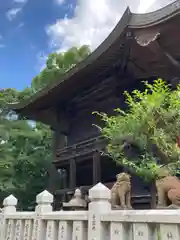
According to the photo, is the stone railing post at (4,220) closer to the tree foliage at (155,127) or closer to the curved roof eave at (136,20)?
the tree foliage at (155,127)

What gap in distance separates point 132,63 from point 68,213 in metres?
5.69

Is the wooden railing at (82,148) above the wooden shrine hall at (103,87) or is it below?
below

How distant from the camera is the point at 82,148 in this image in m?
9.85

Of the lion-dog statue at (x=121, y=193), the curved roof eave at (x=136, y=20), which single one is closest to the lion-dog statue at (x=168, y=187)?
the lion-dog statue at (x=121, y=193)

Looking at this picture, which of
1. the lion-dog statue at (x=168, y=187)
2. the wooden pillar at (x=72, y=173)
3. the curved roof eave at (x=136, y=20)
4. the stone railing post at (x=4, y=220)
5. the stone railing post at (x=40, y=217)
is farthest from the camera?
the wooden pillar at (x=72, y=173)

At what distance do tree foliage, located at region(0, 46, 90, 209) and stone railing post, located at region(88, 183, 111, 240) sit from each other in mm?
9093

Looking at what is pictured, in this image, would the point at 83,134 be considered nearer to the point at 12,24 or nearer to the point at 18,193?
the point at 18,193

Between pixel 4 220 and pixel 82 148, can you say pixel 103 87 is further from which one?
pixel 4 220

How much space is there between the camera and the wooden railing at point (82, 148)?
8766 mm

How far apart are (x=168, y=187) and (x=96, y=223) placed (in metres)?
2.39

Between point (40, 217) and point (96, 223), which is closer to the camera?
point (96, 223)

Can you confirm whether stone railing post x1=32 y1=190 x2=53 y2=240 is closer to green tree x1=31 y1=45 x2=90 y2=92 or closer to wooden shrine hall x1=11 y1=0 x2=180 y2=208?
wooden shrine hall x1=11 y1=0 x2=180 y2=208

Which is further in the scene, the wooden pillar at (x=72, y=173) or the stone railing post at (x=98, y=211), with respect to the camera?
the wooden pillar at (x=72, y=173)

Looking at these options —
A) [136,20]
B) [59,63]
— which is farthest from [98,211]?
[59,63]
